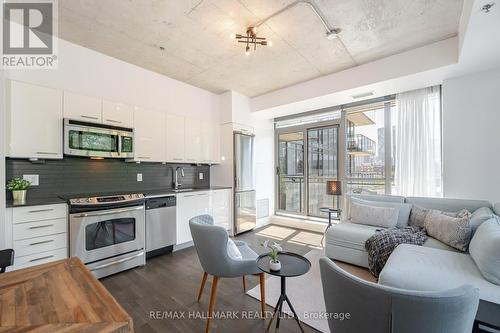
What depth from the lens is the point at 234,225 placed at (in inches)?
172

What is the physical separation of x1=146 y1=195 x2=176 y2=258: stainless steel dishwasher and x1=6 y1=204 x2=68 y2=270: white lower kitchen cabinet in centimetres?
94

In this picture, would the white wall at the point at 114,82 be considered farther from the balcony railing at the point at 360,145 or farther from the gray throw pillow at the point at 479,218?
the gray throw pillow at the point at 479,218

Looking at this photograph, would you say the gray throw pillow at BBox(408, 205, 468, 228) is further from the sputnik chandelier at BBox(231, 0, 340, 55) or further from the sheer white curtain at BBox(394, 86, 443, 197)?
the sputnik chandelier at BBox(231, 0, 340, 55)

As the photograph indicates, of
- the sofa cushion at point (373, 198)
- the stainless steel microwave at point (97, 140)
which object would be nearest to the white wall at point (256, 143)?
the stainless steel microwave at point (97, 140)

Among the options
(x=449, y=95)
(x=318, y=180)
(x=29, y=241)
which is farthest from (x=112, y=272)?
(x=449, y=95)

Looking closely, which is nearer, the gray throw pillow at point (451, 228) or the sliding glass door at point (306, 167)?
the gray throw pillow at point (451, 228)

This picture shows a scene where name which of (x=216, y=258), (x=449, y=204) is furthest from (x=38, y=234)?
(x=449, y=204)

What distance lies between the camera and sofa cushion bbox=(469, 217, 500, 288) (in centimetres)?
169

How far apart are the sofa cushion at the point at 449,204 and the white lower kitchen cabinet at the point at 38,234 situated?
4593 mm

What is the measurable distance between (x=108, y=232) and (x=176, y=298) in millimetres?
1250

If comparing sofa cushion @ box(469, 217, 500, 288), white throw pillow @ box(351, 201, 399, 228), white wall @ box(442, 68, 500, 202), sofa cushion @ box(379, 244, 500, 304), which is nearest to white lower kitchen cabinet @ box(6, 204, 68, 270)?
sofa cushion @ box(379, 244, 500, 304)

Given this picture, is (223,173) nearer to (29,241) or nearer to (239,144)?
(239,144)

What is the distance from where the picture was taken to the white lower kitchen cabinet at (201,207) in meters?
3.57

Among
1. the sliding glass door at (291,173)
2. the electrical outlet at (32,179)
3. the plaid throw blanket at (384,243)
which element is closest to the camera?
the plaid throw blanket at (384,243)
